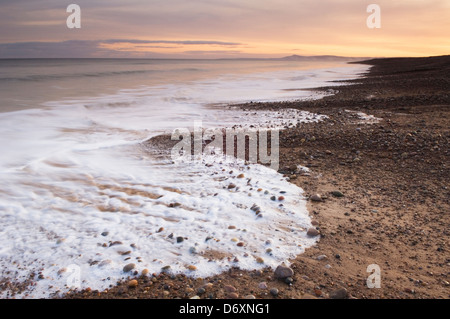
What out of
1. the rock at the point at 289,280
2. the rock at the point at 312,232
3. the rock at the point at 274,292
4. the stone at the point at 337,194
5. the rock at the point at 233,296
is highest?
the stone at the point at 337,194

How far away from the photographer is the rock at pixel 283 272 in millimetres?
2705

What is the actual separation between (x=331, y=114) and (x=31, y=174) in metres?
7.34

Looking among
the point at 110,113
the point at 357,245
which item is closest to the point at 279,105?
the point at 110,113

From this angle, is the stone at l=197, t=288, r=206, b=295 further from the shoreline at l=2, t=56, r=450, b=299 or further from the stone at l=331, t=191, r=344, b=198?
the stone at l=331, t=191, r=344, b=198

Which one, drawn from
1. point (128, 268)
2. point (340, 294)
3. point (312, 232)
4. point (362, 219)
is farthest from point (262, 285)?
point (362, 219)

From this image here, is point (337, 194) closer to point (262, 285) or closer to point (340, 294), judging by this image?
point (340, 294)

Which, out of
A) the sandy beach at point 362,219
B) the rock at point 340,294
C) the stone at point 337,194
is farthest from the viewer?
the stone at point 337,194

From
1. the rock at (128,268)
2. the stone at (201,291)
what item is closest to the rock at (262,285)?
the stone at (201,291)

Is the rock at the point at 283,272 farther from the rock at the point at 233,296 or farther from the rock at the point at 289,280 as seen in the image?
the rock at the point at 233,296

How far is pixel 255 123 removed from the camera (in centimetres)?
890

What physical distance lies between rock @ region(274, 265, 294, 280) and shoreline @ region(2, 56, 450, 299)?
1.8 inches

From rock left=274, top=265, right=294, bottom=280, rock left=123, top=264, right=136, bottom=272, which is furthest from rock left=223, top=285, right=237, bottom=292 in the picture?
rock left=123, top=264, right=136, bottom=272
